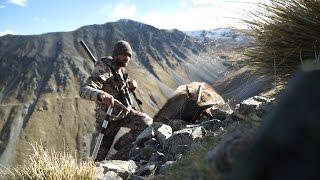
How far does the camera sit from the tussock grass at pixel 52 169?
201 inches

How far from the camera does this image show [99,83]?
9133 millimetres

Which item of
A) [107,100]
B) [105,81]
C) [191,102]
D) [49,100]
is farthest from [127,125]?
[49,100]

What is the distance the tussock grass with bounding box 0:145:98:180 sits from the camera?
5113mm

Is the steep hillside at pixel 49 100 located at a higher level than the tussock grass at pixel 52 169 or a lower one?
lower

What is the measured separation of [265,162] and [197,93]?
7755mm

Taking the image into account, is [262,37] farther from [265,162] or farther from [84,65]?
[84,65]

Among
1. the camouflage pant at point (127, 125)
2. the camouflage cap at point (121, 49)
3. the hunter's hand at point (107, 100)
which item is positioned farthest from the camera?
the camouflage cap at point (121, 49)

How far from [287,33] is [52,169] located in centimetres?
284

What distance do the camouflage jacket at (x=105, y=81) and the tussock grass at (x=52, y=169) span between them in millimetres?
3445

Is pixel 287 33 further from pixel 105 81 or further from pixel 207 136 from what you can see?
pixel 105 81

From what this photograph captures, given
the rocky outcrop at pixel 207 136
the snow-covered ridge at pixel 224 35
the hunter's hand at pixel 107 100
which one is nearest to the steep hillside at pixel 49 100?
the hunter's hand at pixel 107 100

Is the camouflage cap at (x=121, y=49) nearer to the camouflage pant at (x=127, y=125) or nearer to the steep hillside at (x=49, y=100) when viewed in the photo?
the camouflage pant at (x=127, y=125)

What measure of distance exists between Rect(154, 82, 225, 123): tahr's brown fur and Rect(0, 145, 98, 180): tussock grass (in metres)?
3.63

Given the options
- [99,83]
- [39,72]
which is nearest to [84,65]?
[39,72]
